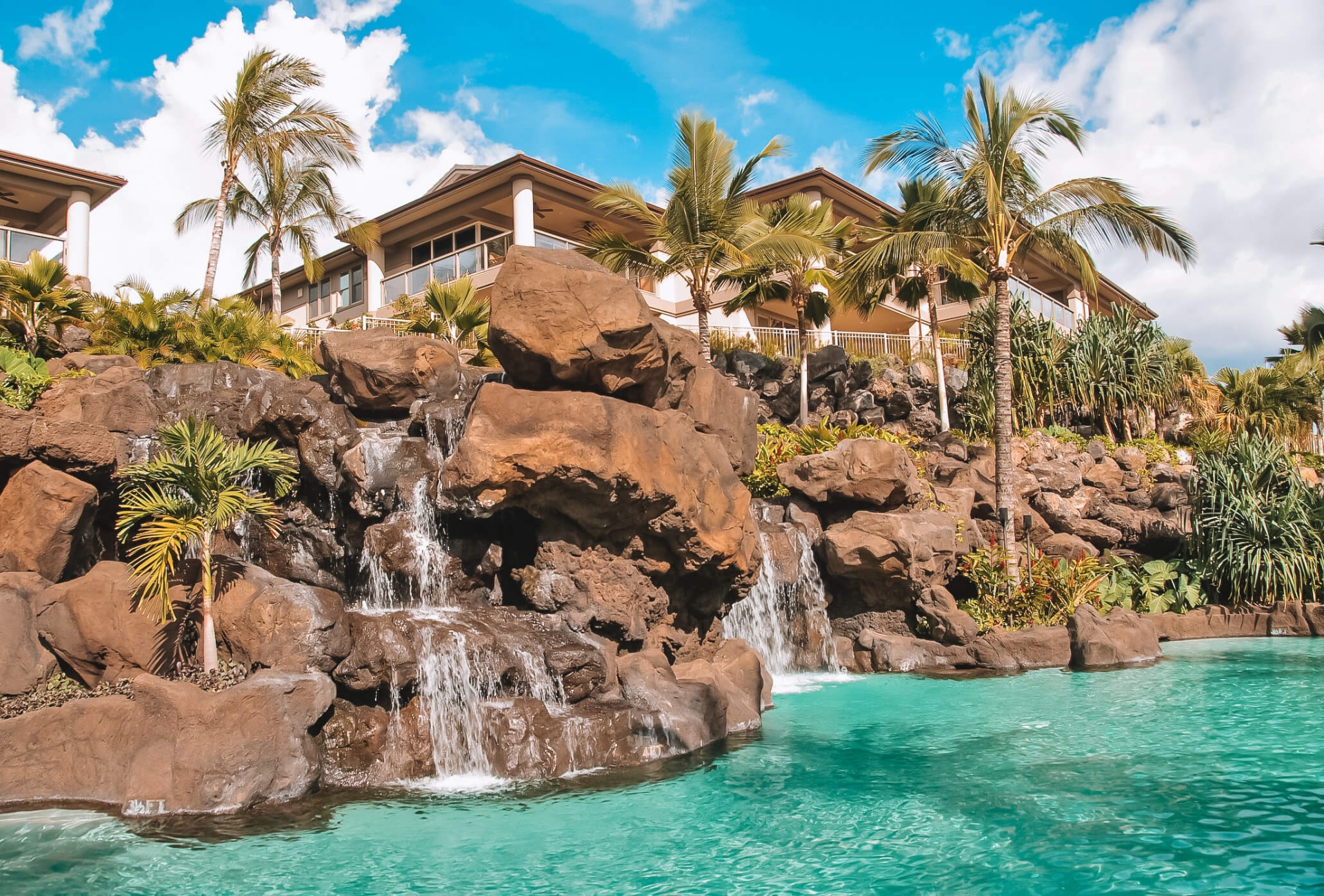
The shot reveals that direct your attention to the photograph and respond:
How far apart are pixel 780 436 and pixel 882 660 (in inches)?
320

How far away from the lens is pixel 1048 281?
46.5m

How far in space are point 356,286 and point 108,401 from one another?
80.6 ft

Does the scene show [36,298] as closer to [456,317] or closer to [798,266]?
[456,317]

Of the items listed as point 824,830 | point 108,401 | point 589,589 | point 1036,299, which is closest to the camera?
point 824,830

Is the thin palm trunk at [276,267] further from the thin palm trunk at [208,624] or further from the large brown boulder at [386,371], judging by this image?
the thin palm trunk at [208,624]

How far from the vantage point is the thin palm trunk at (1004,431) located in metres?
18.2

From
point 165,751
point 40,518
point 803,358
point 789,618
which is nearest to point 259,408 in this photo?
point 40,518

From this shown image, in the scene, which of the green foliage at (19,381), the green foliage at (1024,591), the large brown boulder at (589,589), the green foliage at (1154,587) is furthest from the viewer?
the green foliage at (1154,587)

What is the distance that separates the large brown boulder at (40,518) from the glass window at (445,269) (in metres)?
18.1

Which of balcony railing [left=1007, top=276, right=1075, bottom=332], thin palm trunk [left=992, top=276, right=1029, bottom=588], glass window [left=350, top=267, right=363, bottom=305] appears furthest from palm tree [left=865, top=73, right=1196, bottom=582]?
glass window [left=350, top=267, right=363, bottom=305]

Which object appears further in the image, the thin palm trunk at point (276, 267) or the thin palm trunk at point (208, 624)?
the thin palm trunk at point (276, 267)

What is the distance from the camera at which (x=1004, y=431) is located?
1883 cm

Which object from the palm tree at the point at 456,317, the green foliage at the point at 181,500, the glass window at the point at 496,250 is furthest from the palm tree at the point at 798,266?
the green foliage at the point at 181,500

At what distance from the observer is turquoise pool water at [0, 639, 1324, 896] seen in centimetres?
686
